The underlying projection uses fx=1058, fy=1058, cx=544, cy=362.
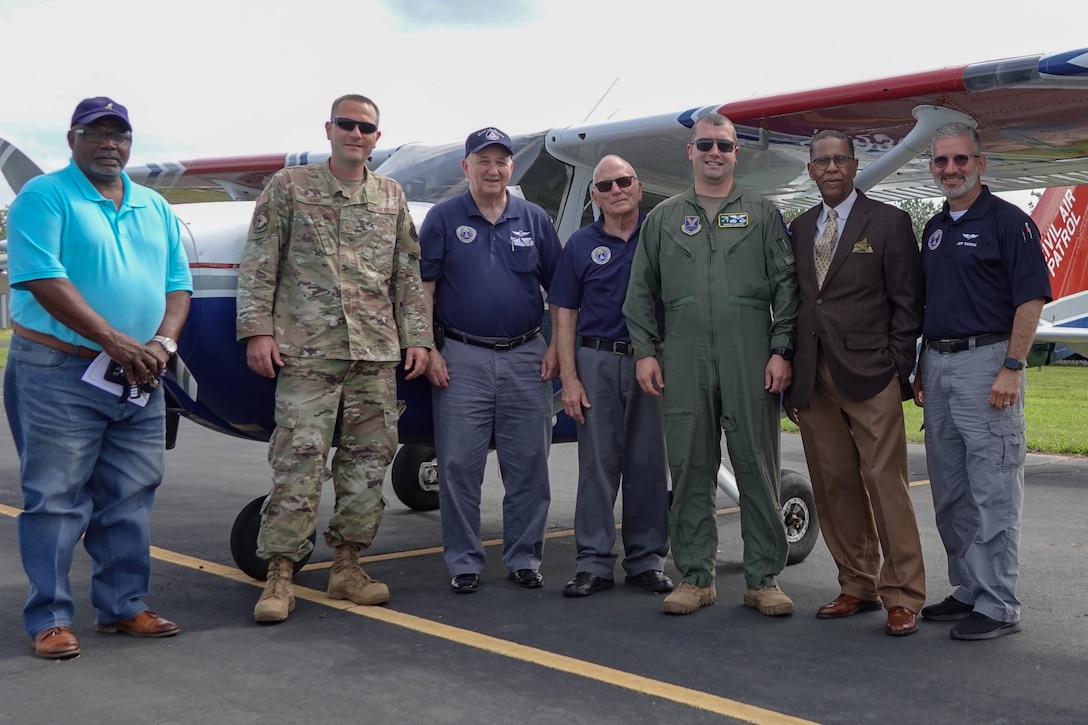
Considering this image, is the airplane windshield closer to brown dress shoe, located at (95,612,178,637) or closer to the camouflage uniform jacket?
the camouflage uniform jacket

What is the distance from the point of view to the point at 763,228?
13.6ft

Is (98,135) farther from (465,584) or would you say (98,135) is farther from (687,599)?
(687,599)

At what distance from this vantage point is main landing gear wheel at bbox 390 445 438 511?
22.2 feet

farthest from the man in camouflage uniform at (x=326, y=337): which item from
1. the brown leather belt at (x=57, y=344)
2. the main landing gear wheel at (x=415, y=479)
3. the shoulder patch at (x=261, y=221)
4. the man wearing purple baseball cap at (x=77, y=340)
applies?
the main landing gear wheel at (x=415, y=479)

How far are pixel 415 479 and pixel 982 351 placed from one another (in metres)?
3.91

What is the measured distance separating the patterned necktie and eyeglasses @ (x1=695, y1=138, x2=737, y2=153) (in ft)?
1.56

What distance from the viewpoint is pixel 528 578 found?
462cm

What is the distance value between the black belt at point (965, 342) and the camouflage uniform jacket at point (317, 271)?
2.08 metres

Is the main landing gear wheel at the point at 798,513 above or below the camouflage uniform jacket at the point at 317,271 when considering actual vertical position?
below

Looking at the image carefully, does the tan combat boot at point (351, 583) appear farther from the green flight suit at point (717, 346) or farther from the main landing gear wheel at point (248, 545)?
the green flight suit at point (717, 346)

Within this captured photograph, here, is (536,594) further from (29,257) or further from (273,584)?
(29,257)

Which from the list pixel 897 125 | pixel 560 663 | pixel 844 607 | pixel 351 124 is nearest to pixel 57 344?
pixel 351 124

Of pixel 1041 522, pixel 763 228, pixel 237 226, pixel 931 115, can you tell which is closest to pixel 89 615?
pixel 237 226

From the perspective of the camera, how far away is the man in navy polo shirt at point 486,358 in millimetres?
4516
